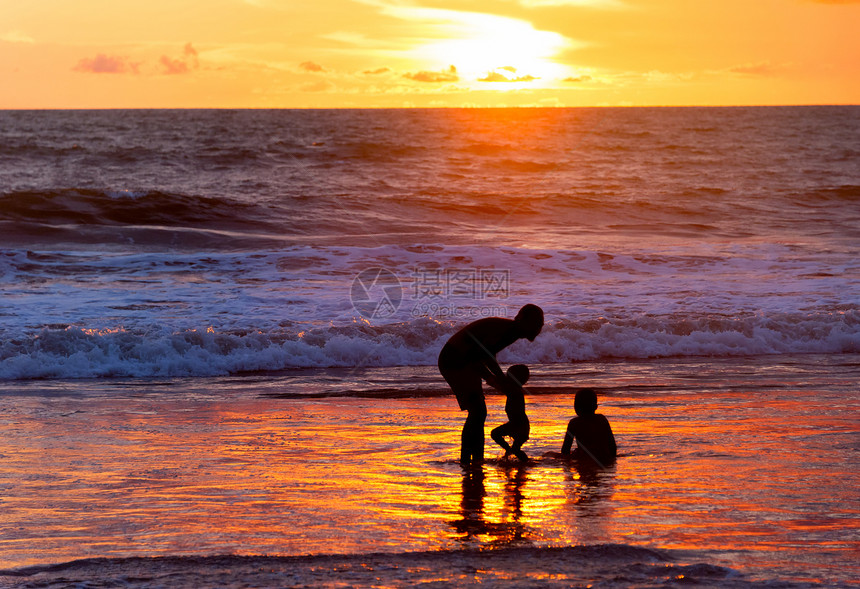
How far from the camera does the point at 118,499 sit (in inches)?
218

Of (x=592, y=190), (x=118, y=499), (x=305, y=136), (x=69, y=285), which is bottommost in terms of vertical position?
(x=118, y=499)

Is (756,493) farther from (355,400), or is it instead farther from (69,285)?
(69,285)

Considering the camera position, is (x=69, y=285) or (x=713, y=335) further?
(x=69, y=285)

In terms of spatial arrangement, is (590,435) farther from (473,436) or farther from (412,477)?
(412,477)

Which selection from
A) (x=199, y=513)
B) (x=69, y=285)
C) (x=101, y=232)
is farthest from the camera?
(x=101, y=232)

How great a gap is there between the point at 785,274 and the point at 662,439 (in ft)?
36.8

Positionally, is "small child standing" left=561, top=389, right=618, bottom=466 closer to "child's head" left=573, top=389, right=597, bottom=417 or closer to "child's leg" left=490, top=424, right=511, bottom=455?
"child's head" left=573, top=389, right=597, bottom=417

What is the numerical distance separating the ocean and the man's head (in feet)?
3.39

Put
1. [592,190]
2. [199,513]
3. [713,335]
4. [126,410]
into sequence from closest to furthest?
[199,513] < [126,410] < [713,335] < [592,190]

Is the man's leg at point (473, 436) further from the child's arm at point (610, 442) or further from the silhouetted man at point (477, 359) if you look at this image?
the child's arm at point (610, 442)

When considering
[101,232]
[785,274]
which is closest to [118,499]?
[785,274]

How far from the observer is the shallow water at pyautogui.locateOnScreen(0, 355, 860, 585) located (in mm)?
4707

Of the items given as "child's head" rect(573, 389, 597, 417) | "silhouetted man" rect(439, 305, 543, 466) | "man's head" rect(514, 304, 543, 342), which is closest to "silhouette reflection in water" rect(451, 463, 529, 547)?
"silhouetted man" rect(439, 305, 543, 466)

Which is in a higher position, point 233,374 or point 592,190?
point 592,190
